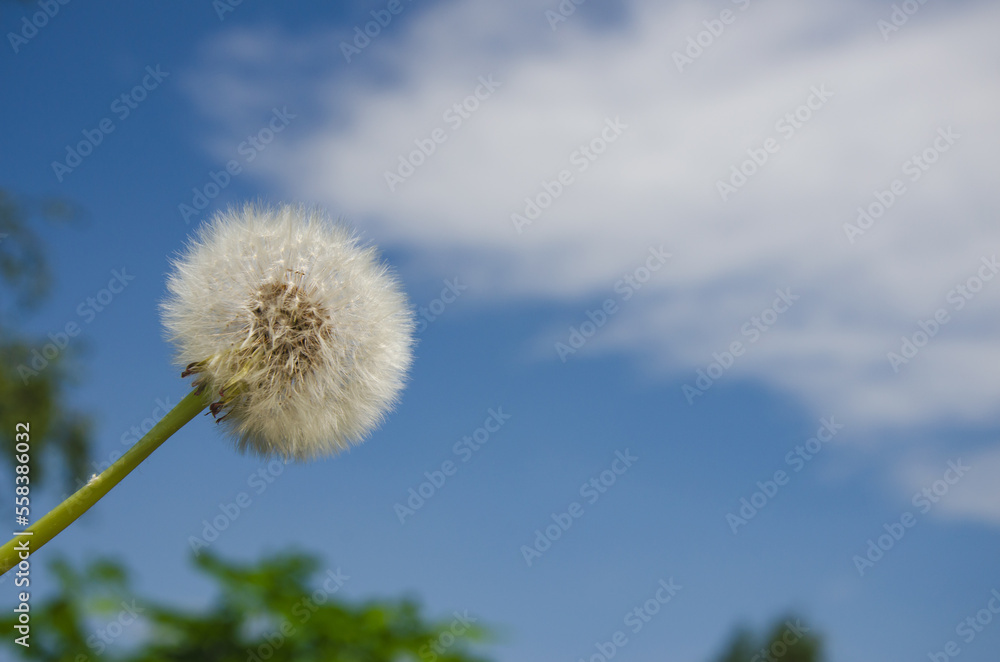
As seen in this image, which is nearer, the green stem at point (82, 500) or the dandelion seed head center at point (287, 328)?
the green stem at point (82, 500)

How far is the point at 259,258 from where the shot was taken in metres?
4.12

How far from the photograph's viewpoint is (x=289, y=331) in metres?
4.00

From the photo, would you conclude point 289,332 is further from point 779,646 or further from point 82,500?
point 779,646

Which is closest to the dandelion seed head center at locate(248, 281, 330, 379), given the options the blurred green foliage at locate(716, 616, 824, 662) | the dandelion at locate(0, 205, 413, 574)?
the dandelion at locate(0, 205, 413, 574)

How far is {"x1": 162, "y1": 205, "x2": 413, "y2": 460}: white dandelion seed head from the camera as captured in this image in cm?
393

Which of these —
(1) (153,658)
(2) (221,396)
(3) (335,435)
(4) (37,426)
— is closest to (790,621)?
(3) (335,435)

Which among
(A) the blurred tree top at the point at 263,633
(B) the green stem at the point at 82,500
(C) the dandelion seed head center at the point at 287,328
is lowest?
(A) the blurred tree top at the point at 263,633

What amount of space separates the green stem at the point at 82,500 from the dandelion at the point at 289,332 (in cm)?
40

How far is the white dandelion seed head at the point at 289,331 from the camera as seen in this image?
3.93m

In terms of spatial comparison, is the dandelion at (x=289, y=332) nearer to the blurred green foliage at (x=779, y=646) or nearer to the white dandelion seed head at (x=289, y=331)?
the white dandelion seed head at (x=289, y=331)

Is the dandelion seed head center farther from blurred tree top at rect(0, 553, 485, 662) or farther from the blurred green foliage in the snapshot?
the blurred green foliage

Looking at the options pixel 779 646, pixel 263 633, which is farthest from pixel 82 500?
pixel 779 646

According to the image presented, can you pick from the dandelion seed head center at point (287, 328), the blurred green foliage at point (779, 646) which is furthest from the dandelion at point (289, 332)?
the blurred green foliage at point (779, 646)

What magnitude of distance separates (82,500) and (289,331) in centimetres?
123
